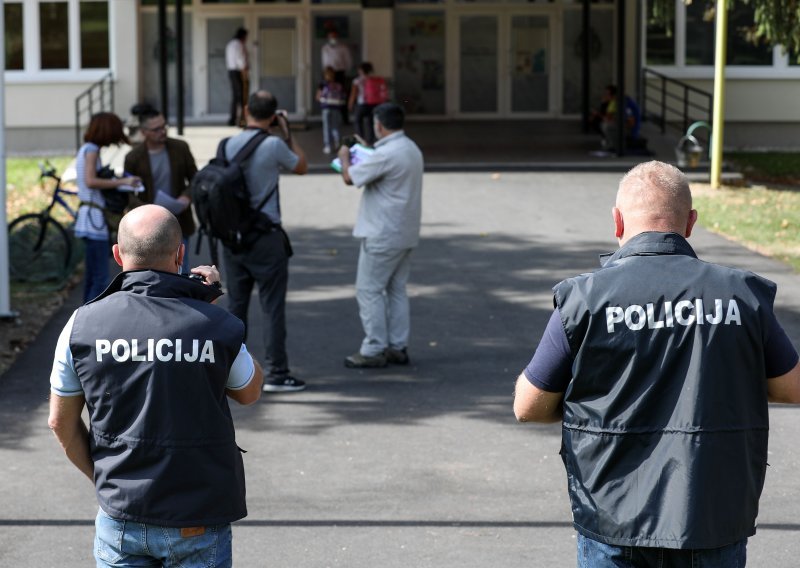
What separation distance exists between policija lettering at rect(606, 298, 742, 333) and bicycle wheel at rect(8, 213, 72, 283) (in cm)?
988

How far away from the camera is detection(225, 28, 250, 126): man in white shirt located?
25781 mm

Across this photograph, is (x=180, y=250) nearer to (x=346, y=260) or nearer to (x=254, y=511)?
(x=254, y=511)

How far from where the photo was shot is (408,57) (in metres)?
29.1

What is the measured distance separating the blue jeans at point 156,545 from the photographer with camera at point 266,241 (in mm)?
4784

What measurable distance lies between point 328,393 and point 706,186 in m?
11.3

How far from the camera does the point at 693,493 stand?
3586mm

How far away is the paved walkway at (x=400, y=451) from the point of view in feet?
19.9

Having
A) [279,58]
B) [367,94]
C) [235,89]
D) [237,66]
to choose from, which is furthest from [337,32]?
[367,94]

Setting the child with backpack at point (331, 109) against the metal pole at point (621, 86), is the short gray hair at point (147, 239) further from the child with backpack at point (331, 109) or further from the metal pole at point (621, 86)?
the child with backpack at point (331, 109)

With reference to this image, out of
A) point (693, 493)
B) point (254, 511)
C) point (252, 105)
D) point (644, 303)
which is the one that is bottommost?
point (254, 511)

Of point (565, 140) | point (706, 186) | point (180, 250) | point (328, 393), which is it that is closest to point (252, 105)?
point (328, 393)

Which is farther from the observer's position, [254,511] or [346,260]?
[346,260]

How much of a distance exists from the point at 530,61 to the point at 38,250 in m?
18.0

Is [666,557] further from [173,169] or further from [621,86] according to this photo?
[621,86]
